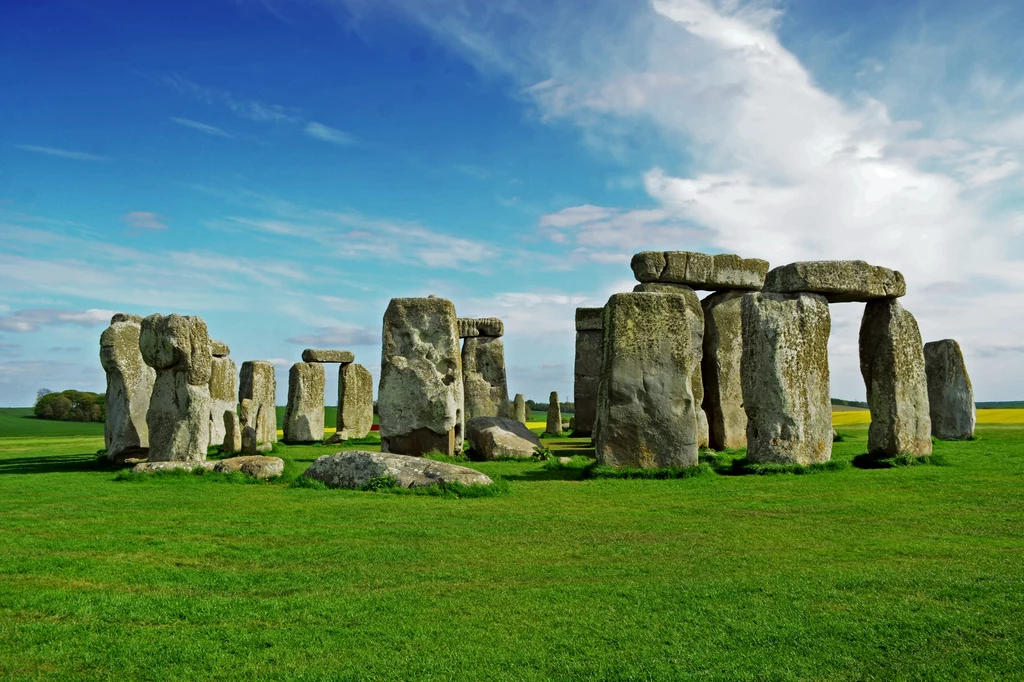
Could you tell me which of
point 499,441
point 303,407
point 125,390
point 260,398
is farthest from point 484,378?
point 125,390

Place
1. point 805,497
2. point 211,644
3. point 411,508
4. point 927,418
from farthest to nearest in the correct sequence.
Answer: point 927,418, point 805,497, point 411,508, point 211,644

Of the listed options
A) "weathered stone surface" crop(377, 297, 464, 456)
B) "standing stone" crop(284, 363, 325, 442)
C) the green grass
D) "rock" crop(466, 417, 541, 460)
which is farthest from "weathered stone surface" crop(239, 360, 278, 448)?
the green grass

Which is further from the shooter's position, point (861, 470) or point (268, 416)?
point (268, 416)

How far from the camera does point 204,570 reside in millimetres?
6188

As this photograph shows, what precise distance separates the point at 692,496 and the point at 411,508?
3.30 metres

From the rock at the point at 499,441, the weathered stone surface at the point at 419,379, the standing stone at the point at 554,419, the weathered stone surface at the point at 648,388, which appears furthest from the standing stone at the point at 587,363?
the weathered stone surface at the point at 648,388

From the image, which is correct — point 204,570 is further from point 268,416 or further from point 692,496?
point 268,416

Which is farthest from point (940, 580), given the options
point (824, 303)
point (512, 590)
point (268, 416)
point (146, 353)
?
point (268, 416)

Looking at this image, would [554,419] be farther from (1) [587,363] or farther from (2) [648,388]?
(2) [648,388]

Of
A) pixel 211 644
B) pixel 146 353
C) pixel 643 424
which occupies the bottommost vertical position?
pixel 211 644

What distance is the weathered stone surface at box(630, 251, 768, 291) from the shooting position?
1827cm

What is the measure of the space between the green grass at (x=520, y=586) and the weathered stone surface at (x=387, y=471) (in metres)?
0.50

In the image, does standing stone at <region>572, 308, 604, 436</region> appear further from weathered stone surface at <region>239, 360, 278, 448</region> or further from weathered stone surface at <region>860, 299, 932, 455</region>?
weathered stone surface at <region>860, 299, 932, 455</region>

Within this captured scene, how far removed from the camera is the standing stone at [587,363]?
24109 mm
